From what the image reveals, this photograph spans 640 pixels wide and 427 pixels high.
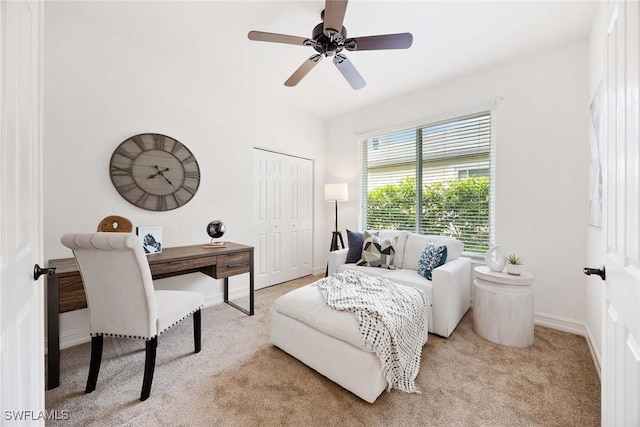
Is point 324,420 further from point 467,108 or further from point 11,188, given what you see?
point 467,108

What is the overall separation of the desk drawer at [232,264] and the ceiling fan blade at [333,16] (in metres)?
2.11

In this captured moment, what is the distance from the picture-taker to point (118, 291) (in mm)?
1521

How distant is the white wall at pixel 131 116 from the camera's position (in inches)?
80.7

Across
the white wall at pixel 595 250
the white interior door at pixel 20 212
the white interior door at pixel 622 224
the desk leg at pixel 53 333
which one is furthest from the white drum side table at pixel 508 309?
the desk leg at pixel 53 333

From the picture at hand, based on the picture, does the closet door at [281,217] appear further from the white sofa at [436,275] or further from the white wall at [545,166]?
the white wall at [545,166]

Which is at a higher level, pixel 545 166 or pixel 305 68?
pixel 305 68

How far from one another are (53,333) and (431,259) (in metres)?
2.99

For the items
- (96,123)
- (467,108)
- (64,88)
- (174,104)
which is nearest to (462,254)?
(467,108)

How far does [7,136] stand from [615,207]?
6.24 feet

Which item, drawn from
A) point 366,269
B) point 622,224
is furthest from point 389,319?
point 366,269

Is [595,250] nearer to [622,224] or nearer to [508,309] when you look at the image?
[508,309]

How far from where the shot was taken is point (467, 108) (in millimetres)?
2947

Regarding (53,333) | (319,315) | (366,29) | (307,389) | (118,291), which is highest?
(366,29)

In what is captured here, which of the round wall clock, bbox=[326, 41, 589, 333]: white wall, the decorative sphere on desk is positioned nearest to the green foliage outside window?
bbox=[326, 41, 589, 333]: white wall
